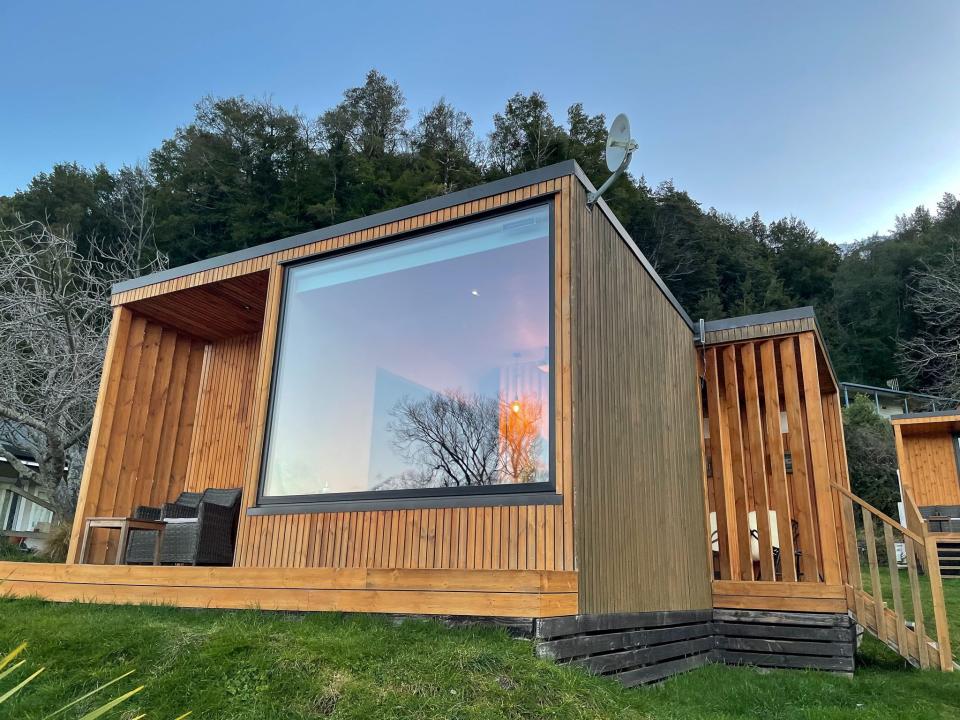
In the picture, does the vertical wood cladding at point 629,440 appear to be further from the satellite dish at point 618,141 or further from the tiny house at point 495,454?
the satellite dish at point 618,141

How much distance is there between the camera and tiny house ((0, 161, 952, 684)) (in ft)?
13.2

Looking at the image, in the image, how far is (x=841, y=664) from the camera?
541 centimetres

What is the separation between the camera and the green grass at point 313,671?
2760 mm

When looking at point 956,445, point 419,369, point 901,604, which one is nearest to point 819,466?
point 901,604

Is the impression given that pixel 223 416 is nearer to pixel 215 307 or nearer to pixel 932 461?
pixel 215 307

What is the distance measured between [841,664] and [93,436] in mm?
6748

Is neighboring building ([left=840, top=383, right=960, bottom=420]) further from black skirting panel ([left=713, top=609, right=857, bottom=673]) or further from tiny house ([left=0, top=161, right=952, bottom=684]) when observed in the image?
black skirting panel ([left=713, top=609, right=857, bottom=673])

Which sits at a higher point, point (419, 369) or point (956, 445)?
point (956, 445)

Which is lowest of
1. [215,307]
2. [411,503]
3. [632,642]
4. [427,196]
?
[632,642]

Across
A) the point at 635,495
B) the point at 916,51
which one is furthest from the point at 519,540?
the point at 916,51

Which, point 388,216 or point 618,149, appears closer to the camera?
point 618,149

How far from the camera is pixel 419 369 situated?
5184mm

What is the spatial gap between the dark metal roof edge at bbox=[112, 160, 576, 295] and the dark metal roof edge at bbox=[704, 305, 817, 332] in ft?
8.38

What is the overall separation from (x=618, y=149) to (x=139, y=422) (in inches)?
218
